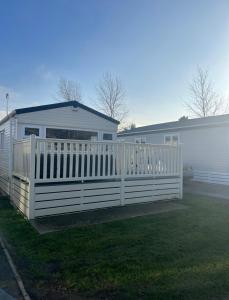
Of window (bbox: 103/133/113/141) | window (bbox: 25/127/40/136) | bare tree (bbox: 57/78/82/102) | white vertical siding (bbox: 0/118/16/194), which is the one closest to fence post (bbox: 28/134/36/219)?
white vertical siding (bbox: 0/118/16/194)

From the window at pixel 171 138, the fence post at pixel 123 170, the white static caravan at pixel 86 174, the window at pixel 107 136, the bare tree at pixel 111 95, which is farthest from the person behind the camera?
the bare tree at pixel 111 95

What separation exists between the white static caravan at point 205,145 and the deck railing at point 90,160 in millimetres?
5075

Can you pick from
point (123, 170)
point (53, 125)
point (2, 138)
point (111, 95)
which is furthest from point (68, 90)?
point (123, 170)

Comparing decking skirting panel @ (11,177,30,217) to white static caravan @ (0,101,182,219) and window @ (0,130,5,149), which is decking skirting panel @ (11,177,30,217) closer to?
white static caravan @ (0,101,182,219)

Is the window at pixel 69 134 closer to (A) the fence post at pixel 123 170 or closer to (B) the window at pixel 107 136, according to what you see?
(B) the window at pixel 107 136

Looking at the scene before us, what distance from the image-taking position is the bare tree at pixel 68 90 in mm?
32844

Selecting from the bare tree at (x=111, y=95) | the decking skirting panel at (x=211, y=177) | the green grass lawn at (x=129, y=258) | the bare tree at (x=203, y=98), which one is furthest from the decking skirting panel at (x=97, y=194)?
the bare tree at (x=111, y=95)

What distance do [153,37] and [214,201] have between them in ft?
25.6

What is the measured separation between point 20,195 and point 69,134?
482 cm

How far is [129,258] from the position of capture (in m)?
3.72

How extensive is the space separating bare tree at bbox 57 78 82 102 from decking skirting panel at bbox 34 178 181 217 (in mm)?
26705

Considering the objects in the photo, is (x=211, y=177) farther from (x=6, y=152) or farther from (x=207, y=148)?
(x=6, y=152)

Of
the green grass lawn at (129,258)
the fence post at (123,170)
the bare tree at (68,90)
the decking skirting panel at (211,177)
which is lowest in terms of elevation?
the green grass lawn at (129,258)

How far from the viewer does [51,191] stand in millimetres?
6000
